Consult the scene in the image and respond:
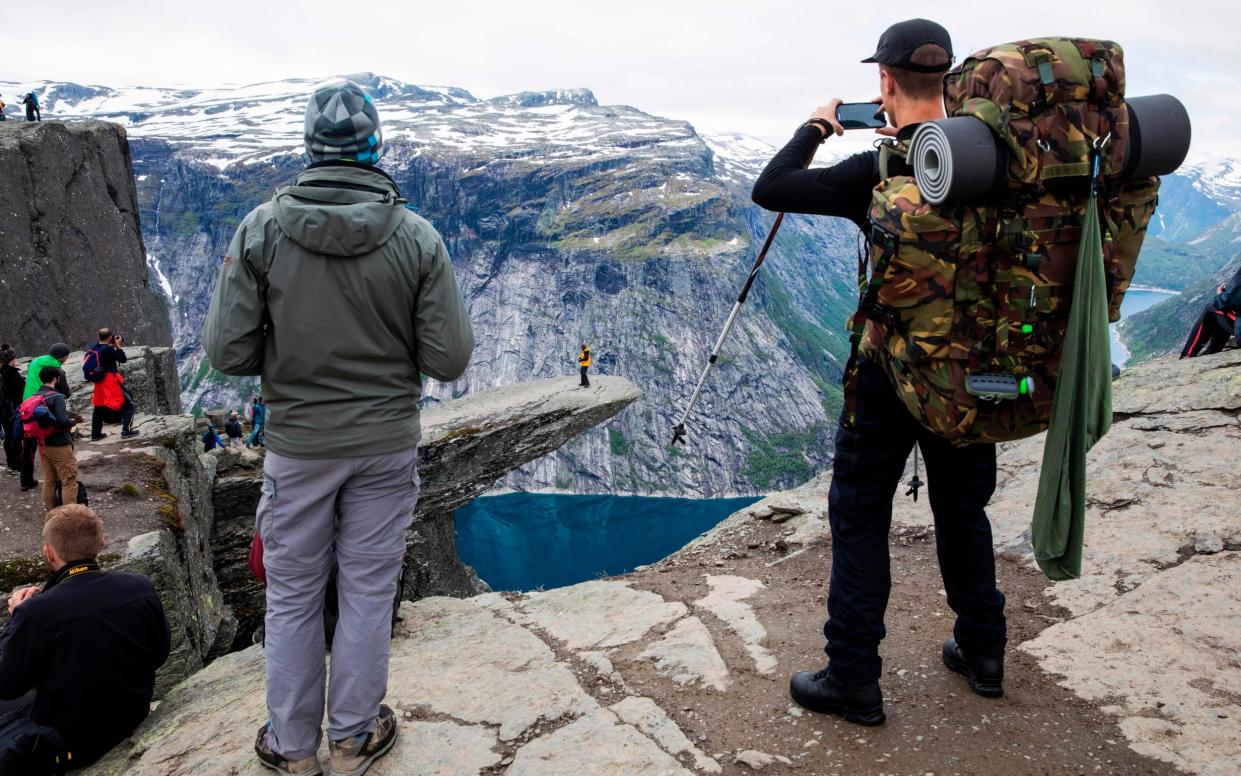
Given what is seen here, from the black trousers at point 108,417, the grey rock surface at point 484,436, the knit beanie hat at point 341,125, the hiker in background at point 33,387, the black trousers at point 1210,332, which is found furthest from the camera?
the grey rock surface at point 484,436

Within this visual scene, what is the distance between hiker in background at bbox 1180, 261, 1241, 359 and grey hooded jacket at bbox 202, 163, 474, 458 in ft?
41.4

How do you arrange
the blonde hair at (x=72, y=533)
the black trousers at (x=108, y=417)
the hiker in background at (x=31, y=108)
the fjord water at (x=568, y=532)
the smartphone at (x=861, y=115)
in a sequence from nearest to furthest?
the smartphone at (x=861, y=115), the blonde hair at (x=72, y=533), the black trousers at (x=108, y=417), the hiker in background at (x=31, y=108), the fjord water at (x=568, y=532)

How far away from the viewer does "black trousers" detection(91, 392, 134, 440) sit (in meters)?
14.2

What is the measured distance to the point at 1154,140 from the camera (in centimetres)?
312

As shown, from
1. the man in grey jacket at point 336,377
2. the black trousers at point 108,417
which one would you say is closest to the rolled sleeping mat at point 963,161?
the man in grey jacket at point 336,377

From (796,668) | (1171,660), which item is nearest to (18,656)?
(796,668)

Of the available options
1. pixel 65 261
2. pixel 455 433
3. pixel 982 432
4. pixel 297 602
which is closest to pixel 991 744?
pixel 982 432

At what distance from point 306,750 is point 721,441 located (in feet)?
619

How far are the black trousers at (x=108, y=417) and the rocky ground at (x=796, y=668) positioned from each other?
10205mm

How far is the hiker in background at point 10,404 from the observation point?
12891 mm

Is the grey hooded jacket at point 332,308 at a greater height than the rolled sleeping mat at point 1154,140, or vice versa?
the rolled sleeping mat at point 1154,140

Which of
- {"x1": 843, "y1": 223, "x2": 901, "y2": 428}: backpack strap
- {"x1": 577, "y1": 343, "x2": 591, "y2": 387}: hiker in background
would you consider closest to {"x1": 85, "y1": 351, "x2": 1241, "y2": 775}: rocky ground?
{"x1": 843, "y1": 223, "x2": 901, "y2": 428}: backpack strap

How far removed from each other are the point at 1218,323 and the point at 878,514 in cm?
1172

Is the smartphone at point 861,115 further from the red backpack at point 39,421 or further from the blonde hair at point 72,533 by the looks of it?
the red backpack at point 39,421
